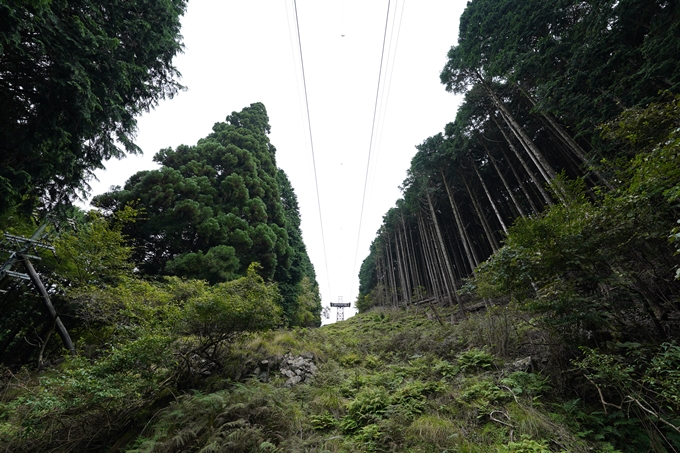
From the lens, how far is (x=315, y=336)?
9.47m

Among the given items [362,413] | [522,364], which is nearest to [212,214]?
[362,413]

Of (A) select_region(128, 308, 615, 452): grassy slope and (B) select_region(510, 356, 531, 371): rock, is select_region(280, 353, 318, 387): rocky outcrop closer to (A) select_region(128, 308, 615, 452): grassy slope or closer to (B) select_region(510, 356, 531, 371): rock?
(A) select_region(128, 308, 615, 452): grassy slope

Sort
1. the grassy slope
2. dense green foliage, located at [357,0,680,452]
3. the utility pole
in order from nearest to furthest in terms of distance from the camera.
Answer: dense green foliage, located at [357,0,680,452], the grassy slope, the utility pole

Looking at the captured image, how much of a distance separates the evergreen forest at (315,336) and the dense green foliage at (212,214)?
25 centimetres

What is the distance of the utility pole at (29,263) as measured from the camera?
19.5 ft

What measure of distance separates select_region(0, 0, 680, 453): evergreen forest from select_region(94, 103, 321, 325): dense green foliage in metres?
0.25

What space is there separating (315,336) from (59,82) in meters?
9.43

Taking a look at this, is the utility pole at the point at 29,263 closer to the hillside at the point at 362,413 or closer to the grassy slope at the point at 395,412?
the hillside at the point at 362,413

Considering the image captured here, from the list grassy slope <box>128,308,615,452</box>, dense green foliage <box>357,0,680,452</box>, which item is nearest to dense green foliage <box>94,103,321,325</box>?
grassy slope <box>128,308,615,452</box>

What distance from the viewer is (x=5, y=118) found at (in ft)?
12.0

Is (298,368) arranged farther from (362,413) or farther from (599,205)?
(599,205)

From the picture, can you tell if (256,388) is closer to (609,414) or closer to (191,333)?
(191,333)

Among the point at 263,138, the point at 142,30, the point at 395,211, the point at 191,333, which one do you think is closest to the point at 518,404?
the point at 191,333

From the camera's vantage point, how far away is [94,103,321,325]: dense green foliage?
9.33 metres
